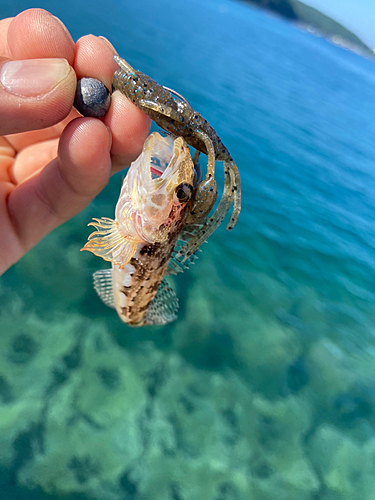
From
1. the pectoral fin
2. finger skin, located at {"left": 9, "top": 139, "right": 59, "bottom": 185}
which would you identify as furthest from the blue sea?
the pectoral fin

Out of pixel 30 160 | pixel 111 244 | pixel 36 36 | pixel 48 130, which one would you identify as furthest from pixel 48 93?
pixel 48 130

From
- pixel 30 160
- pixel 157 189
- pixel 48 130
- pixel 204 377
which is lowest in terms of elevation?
pixel 204 377

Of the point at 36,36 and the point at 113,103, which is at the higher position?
the point at 36,36

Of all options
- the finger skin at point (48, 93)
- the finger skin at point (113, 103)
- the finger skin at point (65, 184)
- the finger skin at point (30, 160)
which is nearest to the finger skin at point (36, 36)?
the finger skin at point (48, 93)

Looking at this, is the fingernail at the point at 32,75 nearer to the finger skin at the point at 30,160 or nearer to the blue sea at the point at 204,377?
the finger skin at the point at 30,160

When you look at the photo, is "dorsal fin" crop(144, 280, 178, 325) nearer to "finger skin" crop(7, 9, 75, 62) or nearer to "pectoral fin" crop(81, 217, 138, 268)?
"pectoral fin" crop(81, 217, 138, 268)

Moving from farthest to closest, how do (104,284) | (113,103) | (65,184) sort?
(104,284) → (65,184) → (113,103)

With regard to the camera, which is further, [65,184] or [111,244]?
[65,184]

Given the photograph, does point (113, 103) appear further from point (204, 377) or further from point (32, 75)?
point (204, 377)
